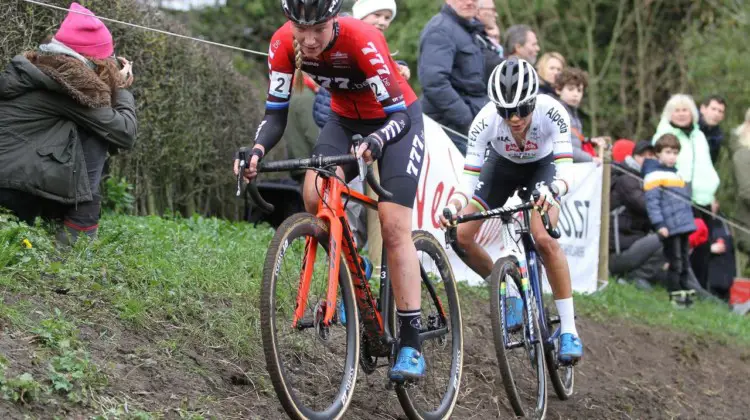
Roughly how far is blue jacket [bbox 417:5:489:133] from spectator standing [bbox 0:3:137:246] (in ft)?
10.7

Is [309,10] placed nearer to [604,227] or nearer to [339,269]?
[339,269]

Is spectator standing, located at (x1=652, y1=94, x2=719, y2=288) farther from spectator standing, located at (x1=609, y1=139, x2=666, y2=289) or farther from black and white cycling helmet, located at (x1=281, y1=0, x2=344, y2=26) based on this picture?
black and white cycling helmet, located at (x1=281, y1=0, x2=344, y2=26)

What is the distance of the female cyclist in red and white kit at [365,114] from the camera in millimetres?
5738

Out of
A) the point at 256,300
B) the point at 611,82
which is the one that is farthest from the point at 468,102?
the point at 611,82

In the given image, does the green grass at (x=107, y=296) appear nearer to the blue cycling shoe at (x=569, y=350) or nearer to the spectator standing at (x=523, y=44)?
the blue cycling shoe at (x=569, y=350)

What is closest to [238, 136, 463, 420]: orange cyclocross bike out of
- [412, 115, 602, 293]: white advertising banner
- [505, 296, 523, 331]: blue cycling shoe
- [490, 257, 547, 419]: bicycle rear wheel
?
[490, 257, 547, 419]: bicycle rear wheel

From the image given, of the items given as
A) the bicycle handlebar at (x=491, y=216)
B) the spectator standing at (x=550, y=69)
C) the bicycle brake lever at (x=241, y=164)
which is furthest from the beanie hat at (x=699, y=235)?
the bicycle brake lever at (x=241, y=164)

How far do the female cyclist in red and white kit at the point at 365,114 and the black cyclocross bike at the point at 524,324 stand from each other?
3.52 feet

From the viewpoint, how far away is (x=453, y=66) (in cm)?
1026

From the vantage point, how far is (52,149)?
277 inches

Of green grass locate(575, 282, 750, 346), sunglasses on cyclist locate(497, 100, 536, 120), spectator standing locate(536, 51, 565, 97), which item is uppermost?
spectator standing locate(536, 51, 565, 97)

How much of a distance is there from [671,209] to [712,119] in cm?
180

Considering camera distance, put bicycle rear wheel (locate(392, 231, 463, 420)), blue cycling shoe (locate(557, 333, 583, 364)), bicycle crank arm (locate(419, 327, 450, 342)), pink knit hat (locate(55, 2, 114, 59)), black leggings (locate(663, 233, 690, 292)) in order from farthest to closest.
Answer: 1. black leggings (locate(663, 233, 690, 292))
2. blue cycling shoe (locate(557, 333, 583, 364))
3. pink knit hat (locate(55, 2, 114, 59))
4. bicycle rear wheel (locate(392, 231, 463, 420))
5. bicycle crank arm (locate(419, 327, 450, 342))

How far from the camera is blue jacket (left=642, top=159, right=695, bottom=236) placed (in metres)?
12.8
